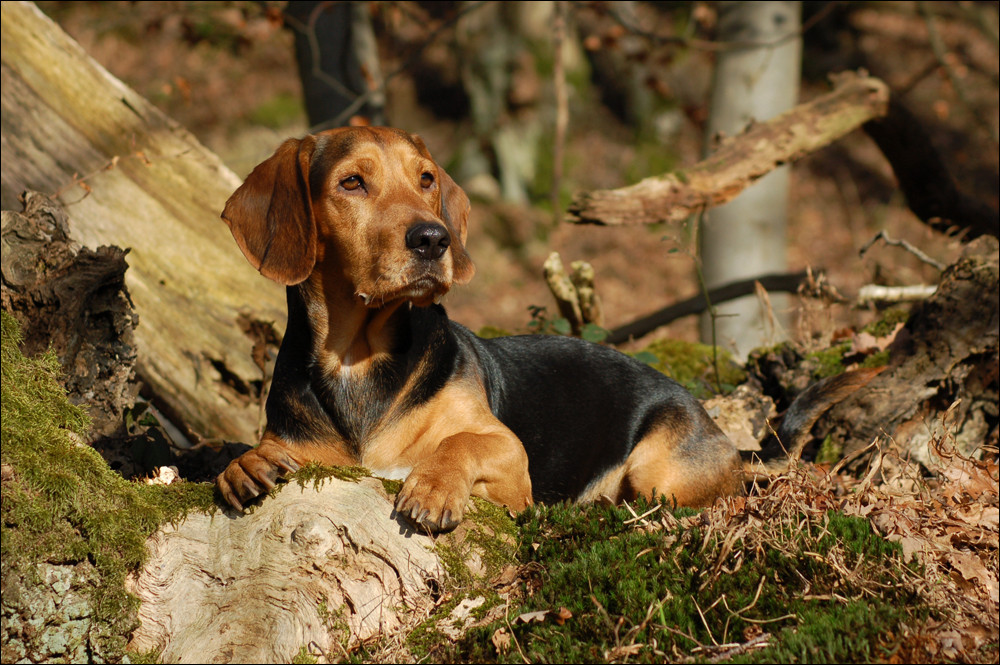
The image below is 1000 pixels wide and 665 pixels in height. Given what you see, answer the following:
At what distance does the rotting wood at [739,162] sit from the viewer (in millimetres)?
6484

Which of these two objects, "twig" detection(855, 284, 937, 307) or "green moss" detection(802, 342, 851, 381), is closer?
"green moss" detection(802, 342, 851, 381)

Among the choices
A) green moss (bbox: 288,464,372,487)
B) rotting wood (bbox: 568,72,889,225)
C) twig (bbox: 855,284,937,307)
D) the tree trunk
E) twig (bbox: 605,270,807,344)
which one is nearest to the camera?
green moss (bbox: 288,464,372,487)

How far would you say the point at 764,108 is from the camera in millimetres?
9094

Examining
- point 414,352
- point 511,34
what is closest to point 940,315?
point 414,352

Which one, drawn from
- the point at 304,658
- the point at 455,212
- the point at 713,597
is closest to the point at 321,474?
the point at 304,658

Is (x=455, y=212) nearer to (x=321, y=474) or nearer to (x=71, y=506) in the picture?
(x=321, y=474)

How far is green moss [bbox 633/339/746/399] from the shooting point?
6777 mm

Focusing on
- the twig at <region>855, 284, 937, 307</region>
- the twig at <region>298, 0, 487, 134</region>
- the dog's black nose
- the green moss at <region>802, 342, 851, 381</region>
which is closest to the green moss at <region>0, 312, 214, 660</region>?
the dog's black nose

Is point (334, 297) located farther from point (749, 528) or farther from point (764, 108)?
point (764, 108)

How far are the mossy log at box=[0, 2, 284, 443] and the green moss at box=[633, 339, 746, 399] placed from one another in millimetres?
3192

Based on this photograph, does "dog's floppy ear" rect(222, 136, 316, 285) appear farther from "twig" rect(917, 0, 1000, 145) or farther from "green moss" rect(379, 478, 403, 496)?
"twig" rect(917, 0, 1000, 145)

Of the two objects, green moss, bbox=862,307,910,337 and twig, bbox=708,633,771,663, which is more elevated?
twig, bbox=708,633,771,663

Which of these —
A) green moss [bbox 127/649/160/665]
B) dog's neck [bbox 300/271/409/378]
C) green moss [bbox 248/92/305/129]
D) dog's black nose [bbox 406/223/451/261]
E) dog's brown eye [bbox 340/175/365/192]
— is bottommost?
green moss [bbox 248/92/305/129]

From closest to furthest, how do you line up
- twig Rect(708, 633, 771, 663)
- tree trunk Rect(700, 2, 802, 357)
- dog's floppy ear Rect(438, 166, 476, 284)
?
1. twig Rect(708, 633, 771, 663)
2. dog's floppy ear Rect(438, 166, 476, 284)
3. tree trunk Rect(700, 2, 802, 357)
